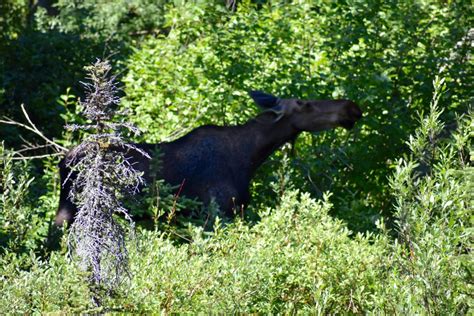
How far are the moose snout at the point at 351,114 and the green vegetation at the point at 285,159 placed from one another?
0.49 meters

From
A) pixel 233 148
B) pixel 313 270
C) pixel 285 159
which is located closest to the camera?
pixel 313 270

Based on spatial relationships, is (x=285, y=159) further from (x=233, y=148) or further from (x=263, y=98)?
(x=263, y=98)

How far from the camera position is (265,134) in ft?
38.3

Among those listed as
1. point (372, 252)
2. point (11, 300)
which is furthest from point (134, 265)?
point (372, 252)

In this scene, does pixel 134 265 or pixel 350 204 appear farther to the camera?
pixel 350 204

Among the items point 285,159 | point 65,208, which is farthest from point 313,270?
point 65,208

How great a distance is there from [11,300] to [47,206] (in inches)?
183

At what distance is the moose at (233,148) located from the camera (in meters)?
10.8

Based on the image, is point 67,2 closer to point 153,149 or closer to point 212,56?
point 212,56

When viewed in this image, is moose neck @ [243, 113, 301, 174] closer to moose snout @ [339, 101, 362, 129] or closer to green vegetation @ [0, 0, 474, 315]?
green vegetation @ [0, 0, 474, 315]

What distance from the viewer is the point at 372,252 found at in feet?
24.7

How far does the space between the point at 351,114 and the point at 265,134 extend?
103cm

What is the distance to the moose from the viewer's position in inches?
424

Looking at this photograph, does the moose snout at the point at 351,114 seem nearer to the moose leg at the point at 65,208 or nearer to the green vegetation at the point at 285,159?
the green vegetation at the point at 285,159
